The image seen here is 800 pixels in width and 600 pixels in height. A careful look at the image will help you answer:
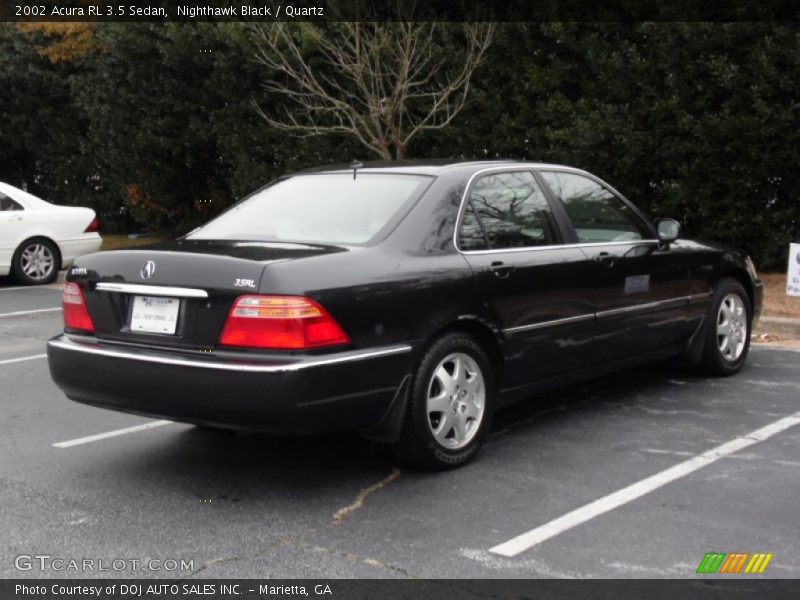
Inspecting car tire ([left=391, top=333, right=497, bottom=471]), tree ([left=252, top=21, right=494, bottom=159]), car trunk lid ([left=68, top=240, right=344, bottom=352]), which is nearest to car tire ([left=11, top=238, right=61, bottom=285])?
tree ([left=252, top=21, right=494, bottom=159])

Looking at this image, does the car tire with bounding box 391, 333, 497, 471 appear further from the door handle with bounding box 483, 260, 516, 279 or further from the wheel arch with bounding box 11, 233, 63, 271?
the wheel arch with bounding box 11, 233, 63, 271

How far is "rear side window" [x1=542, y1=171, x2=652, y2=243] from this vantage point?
20.1 feet

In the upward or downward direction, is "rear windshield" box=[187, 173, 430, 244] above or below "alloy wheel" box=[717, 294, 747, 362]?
above

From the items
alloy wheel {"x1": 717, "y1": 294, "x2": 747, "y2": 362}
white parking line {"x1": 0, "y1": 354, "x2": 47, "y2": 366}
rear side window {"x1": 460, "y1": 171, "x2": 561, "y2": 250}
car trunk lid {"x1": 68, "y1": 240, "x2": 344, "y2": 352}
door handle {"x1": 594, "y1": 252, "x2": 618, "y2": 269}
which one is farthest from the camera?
white parking line {"x1": 0, "y1": 354, "x2": 47, "y2": 366}

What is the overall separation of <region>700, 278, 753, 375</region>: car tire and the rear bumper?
3.14m

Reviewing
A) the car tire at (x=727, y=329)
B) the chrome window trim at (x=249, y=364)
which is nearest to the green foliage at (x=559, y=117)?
the car tire at (x=727, y=329)

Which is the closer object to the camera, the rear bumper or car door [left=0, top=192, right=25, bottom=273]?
the rear bumper

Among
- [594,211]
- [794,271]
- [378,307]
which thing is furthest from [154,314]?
[794,271]

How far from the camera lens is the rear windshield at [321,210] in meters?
5.21

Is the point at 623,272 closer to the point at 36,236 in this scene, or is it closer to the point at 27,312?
the point at 27,312

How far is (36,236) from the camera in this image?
14062 millimetres

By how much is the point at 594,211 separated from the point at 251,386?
2.83m

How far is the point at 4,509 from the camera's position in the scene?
464 cm
